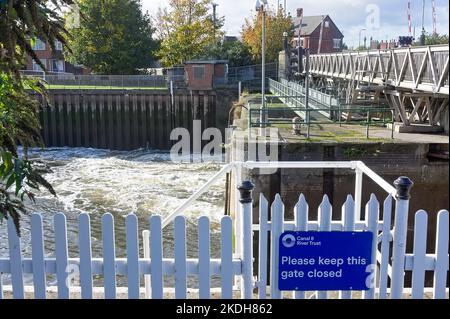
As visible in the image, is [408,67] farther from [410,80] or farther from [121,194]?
[121,194]

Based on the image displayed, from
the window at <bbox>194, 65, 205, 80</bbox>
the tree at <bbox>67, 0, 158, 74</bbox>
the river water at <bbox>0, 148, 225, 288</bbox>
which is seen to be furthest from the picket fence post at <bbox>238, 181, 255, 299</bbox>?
the tree at <bbox>67, 0, 158, 74</bbox>

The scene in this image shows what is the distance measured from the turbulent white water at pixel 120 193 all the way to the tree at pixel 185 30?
1578 cm

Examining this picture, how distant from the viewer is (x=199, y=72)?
4044 centimetres

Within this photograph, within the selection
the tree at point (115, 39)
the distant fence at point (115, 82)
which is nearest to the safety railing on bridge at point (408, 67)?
the distant fence at point (115, 82)

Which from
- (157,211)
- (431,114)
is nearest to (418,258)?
(431,114)

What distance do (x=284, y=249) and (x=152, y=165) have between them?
25.5m

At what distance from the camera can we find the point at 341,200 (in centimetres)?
1170

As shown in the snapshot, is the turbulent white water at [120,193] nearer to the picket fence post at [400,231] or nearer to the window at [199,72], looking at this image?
the picket fence post at [400,231]

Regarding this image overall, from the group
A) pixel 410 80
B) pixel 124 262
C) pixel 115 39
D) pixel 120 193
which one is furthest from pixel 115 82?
pixel 124 262

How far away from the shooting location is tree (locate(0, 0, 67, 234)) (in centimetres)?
305

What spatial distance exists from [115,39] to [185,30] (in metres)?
6.53

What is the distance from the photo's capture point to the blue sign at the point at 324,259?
3438mm
